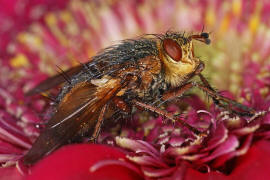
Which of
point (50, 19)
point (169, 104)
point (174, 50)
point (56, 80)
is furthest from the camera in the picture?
point (50, 19)

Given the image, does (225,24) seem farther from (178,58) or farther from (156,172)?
(156,172)

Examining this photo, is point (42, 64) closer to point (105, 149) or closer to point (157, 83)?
point (157, 83)

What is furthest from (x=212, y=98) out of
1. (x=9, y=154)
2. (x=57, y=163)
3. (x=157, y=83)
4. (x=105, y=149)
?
(x=9, y=154)

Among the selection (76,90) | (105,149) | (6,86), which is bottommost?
(6,86)

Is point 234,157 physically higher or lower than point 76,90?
lower

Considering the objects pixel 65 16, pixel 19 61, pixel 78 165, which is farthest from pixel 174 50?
pixel 65 16

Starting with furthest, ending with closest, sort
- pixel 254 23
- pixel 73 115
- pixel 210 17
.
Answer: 1. pixel 210 17
2. pixel 254 23
3. pixel 73 115
